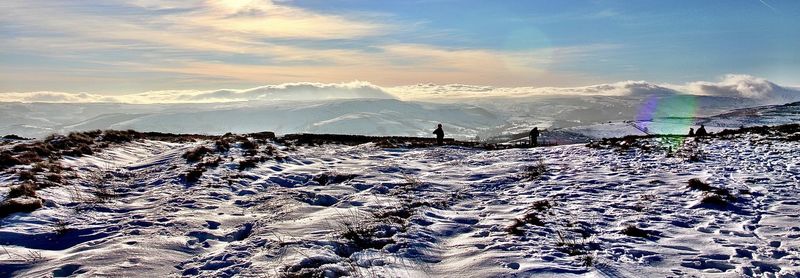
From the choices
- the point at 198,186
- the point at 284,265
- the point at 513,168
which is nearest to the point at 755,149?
the point at 513,168

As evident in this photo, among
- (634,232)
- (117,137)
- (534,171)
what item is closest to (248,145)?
(117,137)

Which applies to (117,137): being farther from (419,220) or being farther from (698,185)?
(698,185)

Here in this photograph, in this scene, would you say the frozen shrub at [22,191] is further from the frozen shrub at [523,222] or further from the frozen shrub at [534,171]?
the frozen shrub at [534,171]

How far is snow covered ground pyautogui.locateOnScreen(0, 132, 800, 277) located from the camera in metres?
8.04

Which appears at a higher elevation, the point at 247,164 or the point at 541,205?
the point at 247,164

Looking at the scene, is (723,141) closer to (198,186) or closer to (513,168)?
(513,168)

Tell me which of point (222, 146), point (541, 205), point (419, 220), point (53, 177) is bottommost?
point (419, 220)

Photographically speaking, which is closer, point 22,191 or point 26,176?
point 22,191

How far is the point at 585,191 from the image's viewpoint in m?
13.8

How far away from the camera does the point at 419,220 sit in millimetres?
11148

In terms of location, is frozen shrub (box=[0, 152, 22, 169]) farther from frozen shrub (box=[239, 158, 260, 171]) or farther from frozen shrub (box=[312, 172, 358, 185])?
frozen shrub (box=[312, 172, 358, 185])

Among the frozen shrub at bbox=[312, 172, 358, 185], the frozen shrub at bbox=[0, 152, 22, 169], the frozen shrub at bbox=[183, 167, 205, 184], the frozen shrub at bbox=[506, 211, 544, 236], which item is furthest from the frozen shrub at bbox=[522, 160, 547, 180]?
the frozen shrub at bbox=[0, 152, 22, 169]

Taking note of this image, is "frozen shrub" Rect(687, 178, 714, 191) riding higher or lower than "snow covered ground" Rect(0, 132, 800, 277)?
higher

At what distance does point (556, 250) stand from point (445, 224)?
3014 mm
